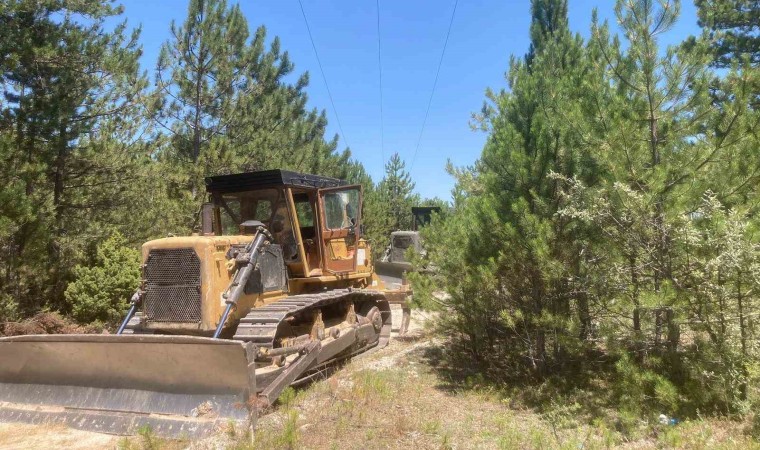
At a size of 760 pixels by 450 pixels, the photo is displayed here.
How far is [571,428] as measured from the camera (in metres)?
4.54

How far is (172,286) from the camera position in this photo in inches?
214

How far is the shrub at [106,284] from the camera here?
888cm

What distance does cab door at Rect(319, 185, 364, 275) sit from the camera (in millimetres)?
7242

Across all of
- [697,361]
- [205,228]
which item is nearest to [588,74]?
[697,361]

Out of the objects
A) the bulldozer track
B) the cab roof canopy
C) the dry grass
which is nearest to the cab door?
the cab roof canopy

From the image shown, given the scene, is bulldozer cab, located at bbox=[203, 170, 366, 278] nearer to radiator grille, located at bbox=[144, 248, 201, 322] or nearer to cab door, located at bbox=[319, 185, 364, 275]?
cab door, located at bbox=[319, 185, 364, 275]

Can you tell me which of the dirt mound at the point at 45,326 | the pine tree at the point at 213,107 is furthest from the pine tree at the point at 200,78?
the dirt mound at the point at 45,326

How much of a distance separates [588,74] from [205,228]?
423 centimetres

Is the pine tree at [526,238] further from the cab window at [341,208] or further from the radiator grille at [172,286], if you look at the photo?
the radiator grille at [172,286]

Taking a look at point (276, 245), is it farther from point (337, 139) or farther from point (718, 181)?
point (337, 139)

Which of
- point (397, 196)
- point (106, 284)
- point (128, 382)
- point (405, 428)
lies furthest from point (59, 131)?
point (397, 196)

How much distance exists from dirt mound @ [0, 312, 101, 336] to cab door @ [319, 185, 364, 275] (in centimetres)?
425

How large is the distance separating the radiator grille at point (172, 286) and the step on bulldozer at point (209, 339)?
0.01m

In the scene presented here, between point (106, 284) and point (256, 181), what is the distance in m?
4.23
